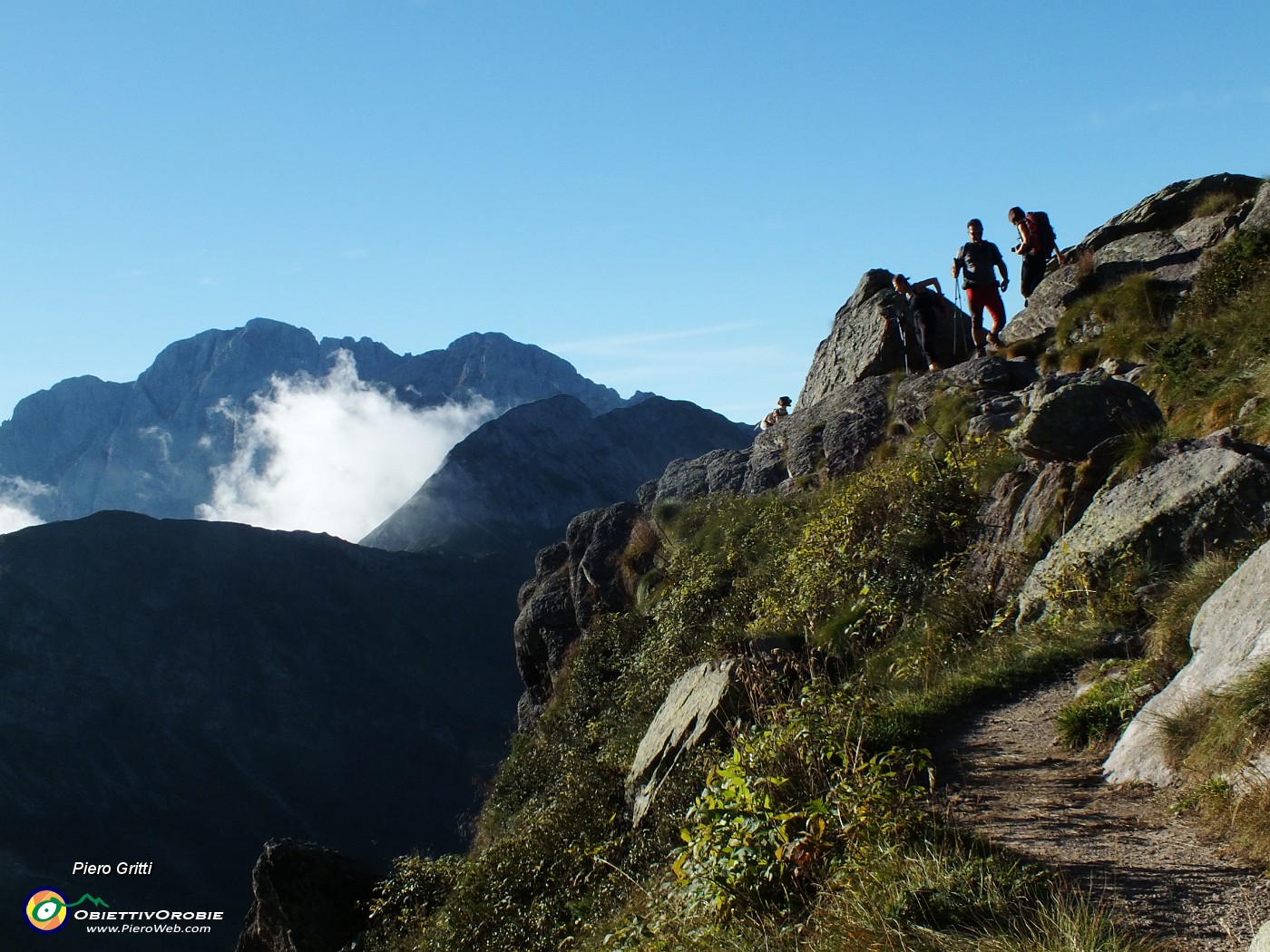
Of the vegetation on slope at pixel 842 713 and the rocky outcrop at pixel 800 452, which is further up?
the rocky outcrop at pixel 800 452

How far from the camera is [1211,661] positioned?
527 cm

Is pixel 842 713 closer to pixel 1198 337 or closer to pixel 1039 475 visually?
pixel 1039 475

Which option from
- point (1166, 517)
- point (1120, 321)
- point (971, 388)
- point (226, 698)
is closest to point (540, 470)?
point (226, 698)

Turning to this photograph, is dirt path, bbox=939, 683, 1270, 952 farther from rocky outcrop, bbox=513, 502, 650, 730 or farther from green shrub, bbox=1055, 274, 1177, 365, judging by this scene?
rocky outcrop, bbox=513, 502, 650, 730

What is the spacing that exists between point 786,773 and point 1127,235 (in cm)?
1611

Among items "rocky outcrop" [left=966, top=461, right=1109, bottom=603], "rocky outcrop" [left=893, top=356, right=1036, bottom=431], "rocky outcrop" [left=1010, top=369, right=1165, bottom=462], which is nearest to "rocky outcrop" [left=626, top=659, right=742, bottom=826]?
"rocky outcrop" [left=966, top=461, right=1109, bottom=603]

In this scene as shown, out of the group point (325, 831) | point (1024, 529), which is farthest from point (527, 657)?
point (325, 831)

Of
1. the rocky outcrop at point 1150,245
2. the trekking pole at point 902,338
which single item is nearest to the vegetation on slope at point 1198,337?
the rocky outcrop at point 1150,245

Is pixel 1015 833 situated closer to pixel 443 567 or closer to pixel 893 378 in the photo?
pixel 893 378

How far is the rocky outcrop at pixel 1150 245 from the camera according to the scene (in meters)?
15.8

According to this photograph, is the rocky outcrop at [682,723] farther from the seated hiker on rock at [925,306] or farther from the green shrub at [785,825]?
the seated hiker on rock at [925,306]

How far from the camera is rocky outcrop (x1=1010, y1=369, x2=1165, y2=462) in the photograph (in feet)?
31.9

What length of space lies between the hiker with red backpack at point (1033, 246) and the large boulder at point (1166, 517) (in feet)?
36.5

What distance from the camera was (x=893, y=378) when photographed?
61.5ft
